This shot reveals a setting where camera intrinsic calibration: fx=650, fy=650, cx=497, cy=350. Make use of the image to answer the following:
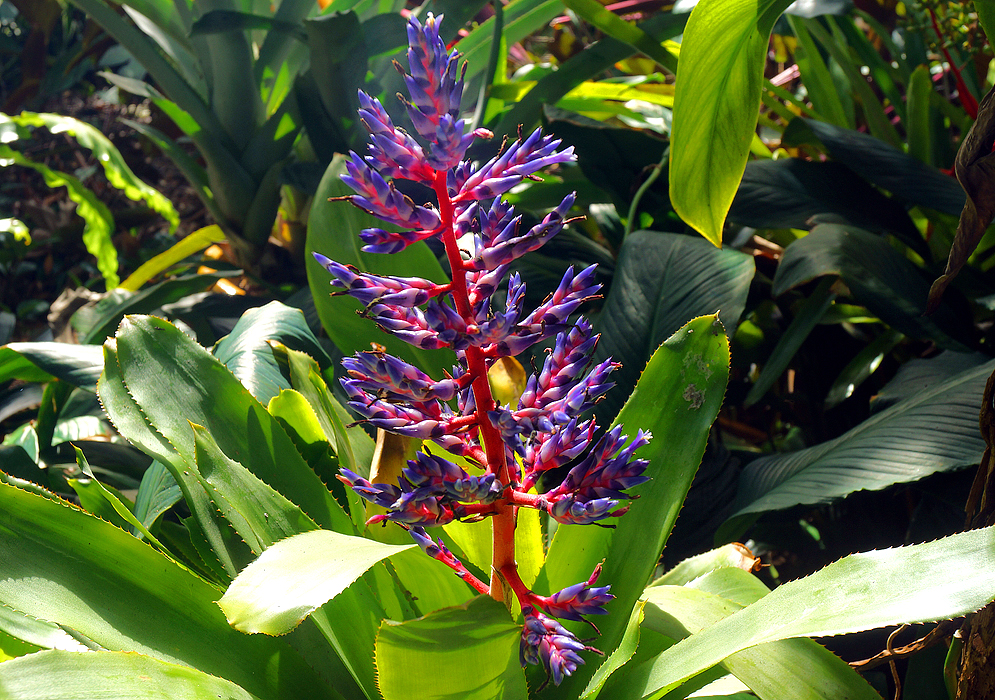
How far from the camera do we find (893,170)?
108 cm

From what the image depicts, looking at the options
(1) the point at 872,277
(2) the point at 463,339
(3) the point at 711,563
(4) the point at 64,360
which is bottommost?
(3) the point at 711,563

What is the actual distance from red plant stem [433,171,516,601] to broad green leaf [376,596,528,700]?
62 mm

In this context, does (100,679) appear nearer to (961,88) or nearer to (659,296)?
(659,296)

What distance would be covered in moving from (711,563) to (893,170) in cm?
77

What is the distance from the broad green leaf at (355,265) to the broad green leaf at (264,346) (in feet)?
0.30

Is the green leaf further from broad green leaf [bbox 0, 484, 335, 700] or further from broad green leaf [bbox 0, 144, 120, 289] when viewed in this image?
broad green leaf [bbox 0, 144, 120, 289]

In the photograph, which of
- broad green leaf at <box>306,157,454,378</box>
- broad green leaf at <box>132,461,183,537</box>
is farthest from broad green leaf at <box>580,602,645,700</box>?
broad green leaf at <box>132,461,183,537</box>

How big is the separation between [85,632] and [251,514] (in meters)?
0.13

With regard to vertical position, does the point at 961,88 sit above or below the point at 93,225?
above

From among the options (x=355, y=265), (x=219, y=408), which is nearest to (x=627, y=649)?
(x=219, y=408)

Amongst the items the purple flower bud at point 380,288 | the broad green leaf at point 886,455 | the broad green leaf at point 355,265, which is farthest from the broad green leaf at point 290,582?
the broad green leaf at point 886,455

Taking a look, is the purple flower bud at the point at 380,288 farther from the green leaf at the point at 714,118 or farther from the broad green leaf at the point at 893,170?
the broad green leaf at the point at 893,170

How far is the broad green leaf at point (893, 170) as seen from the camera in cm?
104

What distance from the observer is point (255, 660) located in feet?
1.68
